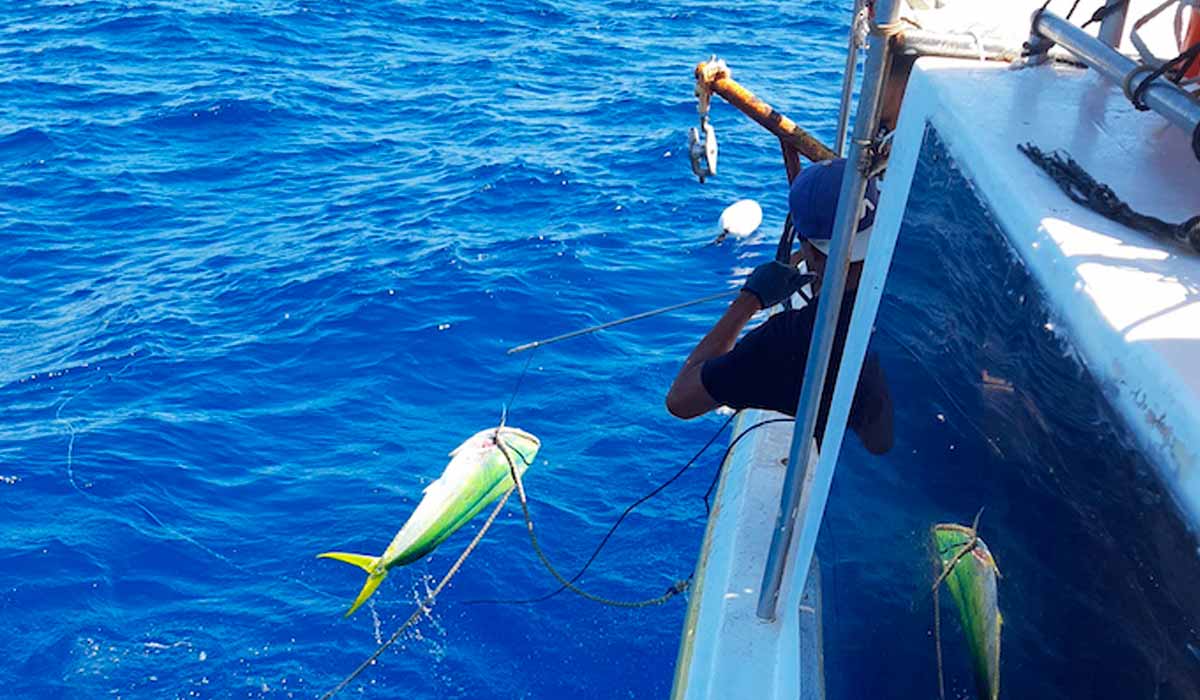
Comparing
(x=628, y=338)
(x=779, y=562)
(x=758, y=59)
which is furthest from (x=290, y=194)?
(x=779, y=562)

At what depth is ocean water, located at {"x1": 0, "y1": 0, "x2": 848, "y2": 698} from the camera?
6320mm

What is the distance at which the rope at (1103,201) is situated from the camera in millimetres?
1470

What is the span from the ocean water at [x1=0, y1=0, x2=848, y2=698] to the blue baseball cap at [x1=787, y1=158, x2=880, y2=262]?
11.1 ft

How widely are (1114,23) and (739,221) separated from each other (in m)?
8.80

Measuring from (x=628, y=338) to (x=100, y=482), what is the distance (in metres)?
4.10

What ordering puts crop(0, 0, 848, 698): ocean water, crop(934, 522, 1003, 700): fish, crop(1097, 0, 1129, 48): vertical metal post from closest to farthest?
crop(934, 522, 1003, 700): fish → crop(1097, 0, 1129, 48): vertical metal post → crop(0, 0, 848, 698): ocean water

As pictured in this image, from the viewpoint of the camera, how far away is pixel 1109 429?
4.20ft

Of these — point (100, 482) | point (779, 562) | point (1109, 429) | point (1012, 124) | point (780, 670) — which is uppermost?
point (1012, 124)

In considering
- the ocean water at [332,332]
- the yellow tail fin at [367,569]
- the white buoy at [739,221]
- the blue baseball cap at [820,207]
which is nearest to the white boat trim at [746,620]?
the blue baseball cap at [820,207]

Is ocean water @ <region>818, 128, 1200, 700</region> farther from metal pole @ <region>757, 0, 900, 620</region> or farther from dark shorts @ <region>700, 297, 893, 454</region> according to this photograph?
dark shorts @ <region>700, 297, 893, 454</region>

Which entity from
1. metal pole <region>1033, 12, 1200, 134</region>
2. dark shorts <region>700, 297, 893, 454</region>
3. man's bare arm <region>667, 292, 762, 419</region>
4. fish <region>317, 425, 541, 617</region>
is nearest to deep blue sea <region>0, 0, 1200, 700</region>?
metal pole <region>1033, 12, 1200, 134</region>

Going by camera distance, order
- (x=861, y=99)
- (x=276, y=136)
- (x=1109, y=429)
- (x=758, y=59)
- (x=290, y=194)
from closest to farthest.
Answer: (x=1109, y=429), (x=861, y=99), (x=290, y=194), (x=276, y=136), (x=758, y=59)

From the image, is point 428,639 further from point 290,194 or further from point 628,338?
point 290,194

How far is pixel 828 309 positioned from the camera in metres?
2.68
